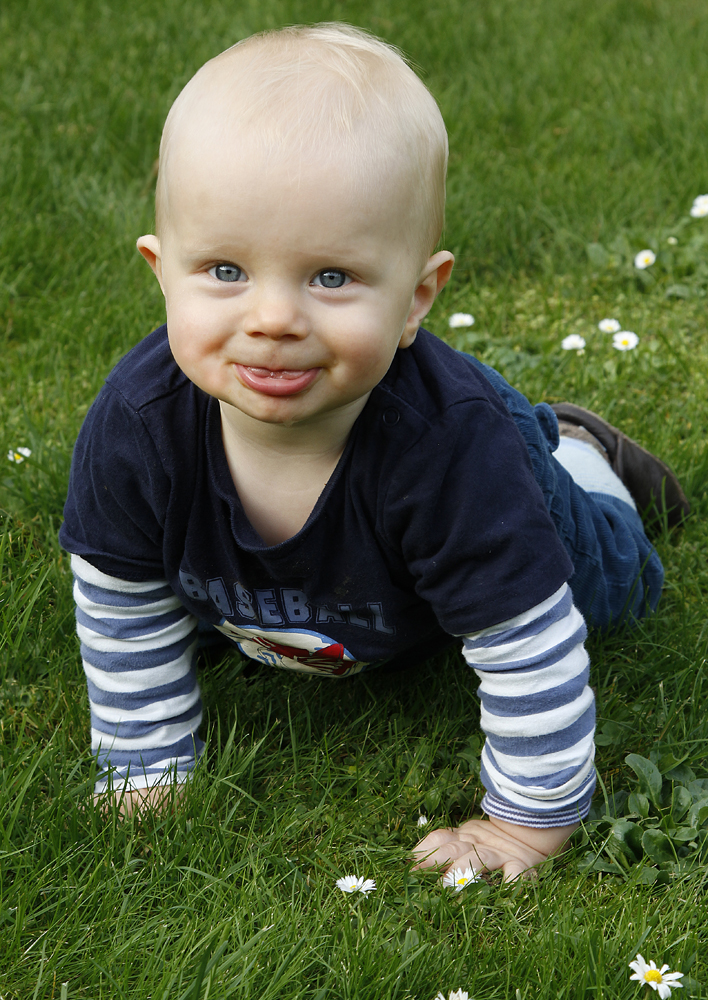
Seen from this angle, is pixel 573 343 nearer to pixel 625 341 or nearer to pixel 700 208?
pixel 625 341

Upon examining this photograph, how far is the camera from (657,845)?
1.90m

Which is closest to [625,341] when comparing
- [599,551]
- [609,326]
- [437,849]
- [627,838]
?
[609,326]

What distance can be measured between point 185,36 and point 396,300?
143 inches

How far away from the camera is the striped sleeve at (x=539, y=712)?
5.89 feet

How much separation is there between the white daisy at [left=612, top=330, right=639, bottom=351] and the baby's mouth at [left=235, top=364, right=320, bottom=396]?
1.94 metres

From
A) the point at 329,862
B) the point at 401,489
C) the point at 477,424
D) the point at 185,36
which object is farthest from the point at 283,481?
the point at 185,36

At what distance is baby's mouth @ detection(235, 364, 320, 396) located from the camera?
61.9 inches

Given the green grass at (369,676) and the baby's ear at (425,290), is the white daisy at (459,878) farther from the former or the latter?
the baby's ear at (425,290)

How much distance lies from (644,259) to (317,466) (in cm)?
225

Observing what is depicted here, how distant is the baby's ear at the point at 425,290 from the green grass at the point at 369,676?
83cm

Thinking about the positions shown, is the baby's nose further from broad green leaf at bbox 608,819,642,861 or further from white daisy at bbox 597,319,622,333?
white daisy at bbox 597,319,622,333

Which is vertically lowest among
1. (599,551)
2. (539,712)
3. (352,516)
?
(599,551)

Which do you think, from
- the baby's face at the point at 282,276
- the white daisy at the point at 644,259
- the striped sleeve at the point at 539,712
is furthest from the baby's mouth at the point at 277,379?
the white daisy at the point at 644,259

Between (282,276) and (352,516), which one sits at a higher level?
(282,276)
